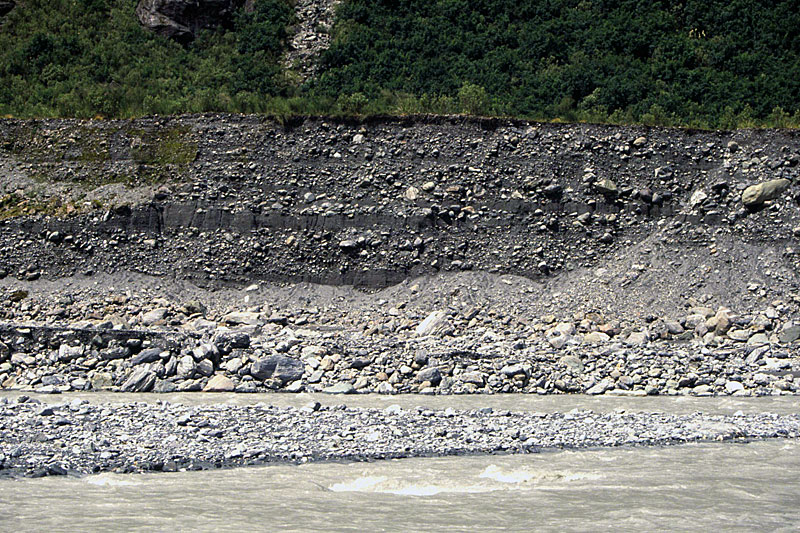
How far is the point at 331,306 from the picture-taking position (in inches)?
799

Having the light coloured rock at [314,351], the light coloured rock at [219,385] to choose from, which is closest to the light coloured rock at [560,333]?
the light coloured rock at [314,351]

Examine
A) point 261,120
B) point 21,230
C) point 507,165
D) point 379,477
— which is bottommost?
point 379,477

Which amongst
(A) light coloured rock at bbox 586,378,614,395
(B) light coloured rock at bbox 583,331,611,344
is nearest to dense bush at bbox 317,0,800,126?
(B) light coloured rock at bbox 583,331,611,344

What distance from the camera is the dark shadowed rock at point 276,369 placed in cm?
1417

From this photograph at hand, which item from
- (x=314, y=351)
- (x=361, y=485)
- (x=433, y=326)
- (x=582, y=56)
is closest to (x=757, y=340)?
(x=433, y=326)

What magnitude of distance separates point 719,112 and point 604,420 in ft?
59.2

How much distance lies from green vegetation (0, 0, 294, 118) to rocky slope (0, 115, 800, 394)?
2.08 m

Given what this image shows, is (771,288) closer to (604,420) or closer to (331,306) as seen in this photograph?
(604,420)

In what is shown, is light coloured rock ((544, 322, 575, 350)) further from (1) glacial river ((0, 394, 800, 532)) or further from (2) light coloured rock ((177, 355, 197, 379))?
(2) light coloured rock ((177, 355, 197, 379))

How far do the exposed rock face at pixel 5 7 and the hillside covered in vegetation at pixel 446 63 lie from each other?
606mm

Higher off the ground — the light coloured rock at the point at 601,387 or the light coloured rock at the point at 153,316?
the light coloured rock at the point at 153,316

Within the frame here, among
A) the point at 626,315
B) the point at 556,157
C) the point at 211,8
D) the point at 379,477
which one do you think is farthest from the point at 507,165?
the point at 211,8

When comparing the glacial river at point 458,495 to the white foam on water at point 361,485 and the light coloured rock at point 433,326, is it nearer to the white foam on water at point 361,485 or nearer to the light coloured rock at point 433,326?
the white foam on water at point 361,485

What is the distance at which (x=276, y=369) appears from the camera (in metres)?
14.3
